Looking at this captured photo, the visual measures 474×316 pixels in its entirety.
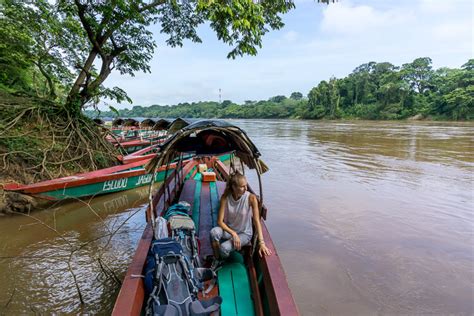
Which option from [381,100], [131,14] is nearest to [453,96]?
[381,100]

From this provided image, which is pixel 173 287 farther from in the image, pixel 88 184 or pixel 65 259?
pixel 88 184

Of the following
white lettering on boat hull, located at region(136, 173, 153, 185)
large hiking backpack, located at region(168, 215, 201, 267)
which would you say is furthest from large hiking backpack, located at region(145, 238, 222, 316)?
white lettering on boat hull, located at region(136, 173, 153, 185)

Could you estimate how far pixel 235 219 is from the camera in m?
3.36

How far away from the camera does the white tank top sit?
3330 mm

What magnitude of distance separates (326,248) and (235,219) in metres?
2.49

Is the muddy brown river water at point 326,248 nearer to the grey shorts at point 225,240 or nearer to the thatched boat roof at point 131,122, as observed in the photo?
the grey shorts at point 225,240

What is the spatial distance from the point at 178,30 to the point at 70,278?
8675 mm

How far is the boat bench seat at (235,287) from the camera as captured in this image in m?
2.66

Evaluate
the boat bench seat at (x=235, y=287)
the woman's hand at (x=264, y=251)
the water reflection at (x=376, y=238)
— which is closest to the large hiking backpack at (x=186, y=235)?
the boat bench seat at (x=235, y=287)

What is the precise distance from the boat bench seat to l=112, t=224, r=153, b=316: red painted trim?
2.43 feet

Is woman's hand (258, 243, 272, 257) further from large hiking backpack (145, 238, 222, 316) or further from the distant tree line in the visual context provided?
the distant tree line

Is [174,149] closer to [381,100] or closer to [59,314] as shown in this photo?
[59,314]

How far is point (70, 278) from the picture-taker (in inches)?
158

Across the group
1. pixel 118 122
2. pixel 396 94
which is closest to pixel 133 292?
pixel 118 122
